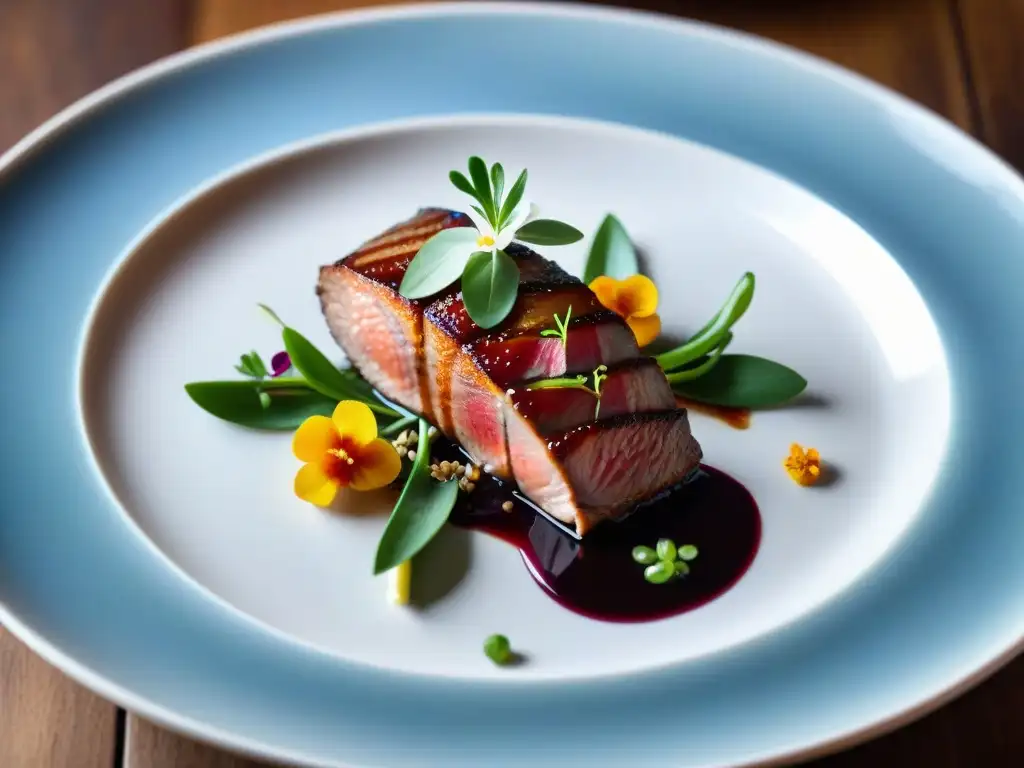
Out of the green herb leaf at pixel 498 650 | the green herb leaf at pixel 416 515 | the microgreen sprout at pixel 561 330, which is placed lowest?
the green herb leaf at pixel 498 650

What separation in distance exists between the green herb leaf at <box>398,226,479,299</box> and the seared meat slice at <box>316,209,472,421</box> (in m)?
0.04

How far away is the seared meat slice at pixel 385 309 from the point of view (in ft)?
7.66

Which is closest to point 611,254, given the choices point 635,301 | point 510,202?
point 635,301

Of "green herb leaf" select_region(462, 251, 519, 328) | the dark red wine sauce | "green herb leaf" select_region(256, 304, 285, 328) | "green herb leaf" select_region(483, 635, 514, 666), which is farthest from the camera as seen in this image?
"green herb leaf" select_region(256, 304, 285, 328)

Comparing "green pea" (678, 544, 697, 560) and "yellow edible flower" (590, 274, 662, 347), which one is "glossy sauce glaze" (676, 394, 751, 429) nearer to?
"yellow edible flower" (590, 274, 662, 347)

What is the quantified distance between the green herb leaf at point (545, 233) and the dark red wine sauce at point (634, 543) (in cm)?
50

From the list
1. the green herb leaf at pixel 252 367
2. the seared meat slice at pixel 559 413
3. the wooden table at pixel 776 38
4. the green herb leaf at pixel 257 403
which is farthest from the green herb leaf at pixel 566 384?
the wooden table at pixel 776 38

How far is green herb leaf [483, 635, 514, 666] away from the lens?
1.95 m

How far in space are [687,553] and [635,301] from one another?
629 mm

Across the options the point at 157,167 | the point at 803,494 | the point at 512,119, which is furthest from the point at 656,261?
the point at 157,167

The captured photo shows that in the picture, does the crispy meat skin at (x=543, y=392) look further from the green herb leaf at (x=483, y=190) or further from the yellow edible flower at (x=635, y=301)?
the yellow edible flower at (x=635, y=301)

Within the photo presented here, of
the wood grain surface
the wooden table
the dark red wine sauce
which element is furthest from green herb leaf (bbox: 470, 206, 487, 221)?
the wood grain surface

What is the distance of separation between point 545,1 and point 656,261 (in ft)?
3.44

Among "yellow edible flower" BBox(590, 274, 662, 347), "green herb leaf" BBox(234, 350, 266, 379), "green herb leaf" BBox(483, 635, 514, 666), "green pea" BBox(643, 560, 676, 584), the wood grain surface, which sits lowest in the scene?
"green herb leaf" BBox(483, 635, 514, 666)
